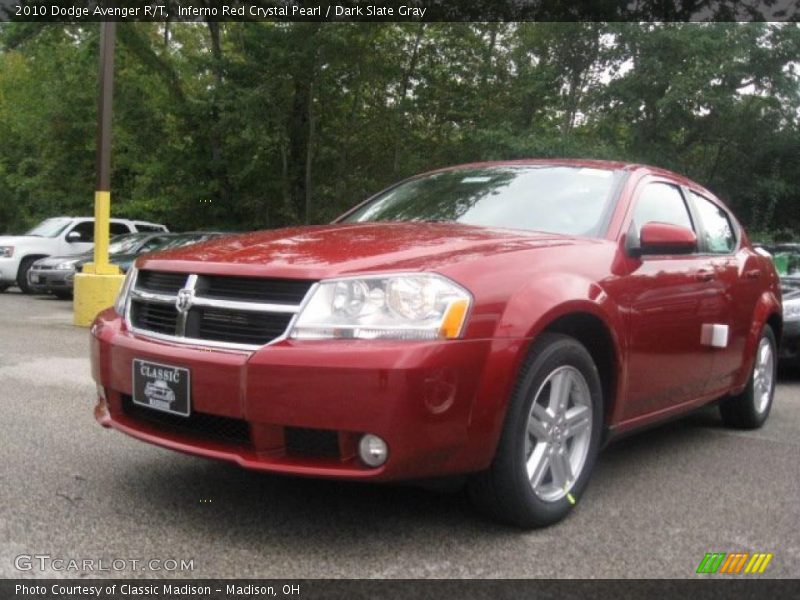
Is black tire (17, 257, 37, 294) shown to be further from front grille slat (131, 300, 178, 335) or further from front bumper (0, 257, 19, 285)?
front grille slat (131, 300, 178, 335)

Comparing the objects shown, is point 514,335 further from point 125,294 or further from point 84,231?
point 84,231

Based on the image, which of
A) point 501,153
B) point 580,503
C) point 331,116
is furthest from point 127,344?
point 331,116

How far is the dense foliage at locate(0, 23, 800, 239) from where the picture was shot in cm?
1755

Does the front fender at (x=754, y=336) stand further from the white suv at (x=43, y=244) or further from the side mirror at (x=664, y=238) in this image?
the white suv at (x=43, y=244)

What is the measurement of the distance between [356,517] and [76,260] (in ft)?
43.0

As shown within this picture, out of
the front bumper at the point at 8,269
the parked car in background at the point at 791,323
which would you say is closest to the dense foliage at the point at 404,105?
the front bumper at the point at 8,269

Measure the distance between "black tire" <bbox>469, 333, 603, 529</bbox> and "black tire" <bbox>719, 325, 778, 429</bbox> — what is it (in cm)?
218

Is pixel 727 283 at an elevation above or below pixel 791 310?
above

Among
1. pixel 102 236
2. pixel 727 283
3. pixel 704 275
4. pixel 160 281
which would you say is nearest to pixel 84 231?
pixel 102 236

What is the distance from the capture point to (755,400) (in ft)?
17.4

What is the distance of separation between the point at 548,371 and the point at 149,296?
159 centimetres

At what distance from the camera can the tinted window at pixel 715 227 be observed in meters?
4.81

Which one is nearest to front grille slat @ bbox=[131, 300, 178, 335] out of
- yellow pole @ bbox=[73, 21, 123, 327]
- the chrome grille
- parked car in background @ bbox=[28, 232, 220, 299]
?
the chrome grille

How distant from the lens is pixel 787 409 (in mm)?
6238
